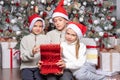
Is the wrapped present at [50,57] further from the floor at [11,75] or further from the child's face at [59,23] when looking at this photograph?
the floor at [11,75]

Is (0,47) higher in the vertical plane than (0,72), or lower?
higher

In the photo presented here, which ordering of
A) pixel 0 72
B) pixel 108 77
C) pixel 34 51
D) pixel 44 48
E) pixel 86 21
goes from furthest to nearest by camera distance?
pixel 86 21 → pixel 0 72 → pixel 108 77 → pixel 34 51 → pixel 44 48

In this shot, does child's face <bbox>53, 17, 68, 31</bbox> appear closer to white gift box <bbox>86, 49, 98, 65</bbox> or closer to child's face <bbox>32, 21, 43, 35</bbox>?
child's face <bbox>32, 21, 43, 35</bbox>

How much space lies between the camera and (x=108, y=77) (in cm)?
346

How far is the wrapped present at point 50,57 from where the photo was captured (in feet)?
9.55

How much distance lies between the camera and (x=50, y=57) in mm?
2938

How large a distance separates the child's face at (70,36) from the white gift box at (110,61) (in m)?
0.75

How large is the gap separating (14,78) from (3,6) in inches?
42.6

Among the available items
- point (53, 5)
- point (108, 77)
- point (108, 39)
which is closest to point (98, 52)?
point (108, 39)

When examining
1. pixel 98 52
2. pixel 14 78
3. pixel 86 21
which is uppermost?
pixel 86 21

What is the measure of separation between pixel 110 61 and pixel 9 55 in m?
1.16

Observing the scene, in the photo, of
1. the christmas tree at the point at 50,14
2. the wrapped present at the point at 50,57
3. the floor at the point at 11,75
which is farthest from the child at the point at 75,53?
the christmas tree at the point at 50,14

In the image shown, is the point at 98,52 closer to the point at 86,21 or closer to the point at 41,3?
the point at 86,21

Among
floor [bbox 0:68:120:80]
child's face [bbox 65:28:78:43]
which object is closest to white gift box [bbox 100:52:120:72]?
floor [bbox 0:68:120:80]
